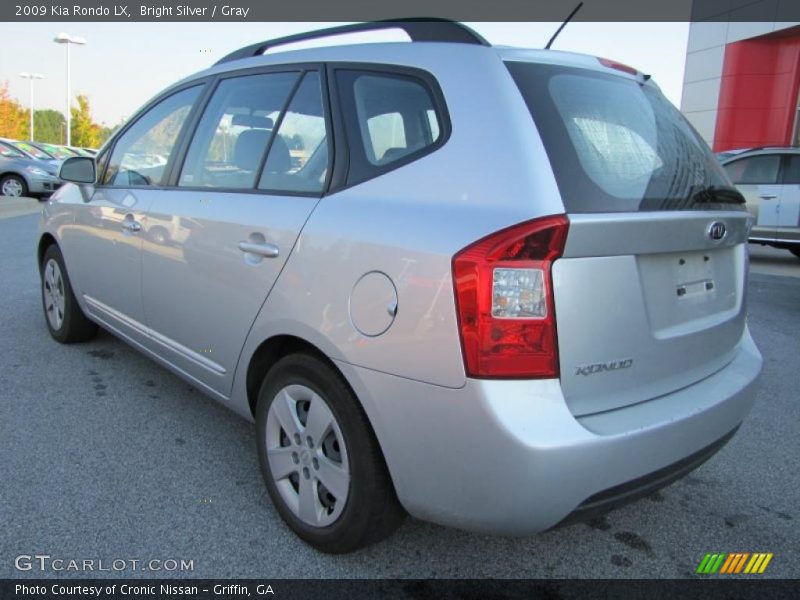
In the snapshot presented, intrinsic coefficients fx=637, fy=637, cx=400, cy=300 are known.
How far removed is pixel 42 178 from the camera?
1655cm

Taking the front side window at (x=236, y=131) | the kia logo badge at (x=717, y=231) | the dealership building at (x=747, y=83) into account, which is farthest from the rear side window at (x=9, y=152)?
the dealership building at (x=747, y=83)

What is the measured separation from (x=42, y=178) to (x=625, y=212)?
17990mm

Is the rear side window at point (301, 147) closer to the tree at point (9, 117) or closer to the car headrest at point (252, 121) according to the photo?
the car headrest at point (252, 121)

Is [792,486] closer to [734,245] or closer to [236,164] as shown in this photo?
[734,245]

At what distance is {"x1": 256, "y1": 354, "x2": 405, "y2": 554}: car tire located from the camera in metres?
2.03

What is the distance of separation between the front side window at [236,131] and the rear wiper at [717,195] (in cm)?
159

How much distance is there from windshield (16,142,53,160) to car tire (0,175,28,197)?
188cm

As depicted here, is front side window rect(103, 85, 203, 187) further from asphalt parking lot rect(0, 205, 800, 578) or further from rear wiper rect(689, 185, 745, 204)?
rear wiper rect(689, 185, 745, 204)

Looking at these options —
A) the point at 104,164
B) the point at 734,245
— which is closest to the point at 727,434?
the point at 734,245

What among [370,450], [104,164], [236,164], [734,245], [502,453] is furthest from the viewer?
[104,164]

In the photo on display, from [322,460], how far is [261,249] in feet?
2.61

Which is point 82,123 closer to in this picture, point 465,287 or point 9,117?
point 9,117

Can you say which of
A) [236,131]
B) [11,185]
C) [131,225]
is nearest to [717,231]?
[236,131]

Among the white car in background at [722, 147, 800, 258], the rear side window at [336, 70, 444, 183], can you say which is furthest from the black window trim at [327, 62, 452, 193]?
the white car in background at [722, 147, 800, 258]
